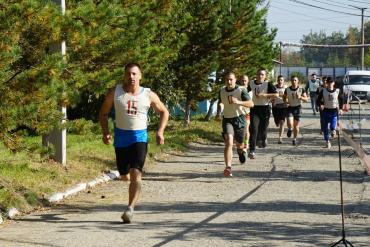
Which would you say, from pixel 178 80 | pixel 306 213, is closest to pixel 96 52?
pixel 306 213

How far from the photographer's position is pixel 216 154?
18.2m

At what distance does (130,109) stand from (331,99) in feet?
36.9

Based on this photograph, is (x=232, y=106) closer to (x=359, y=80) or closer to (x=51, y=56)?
(x=51, y=56)

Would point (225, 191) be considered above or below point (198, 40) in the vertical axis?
below

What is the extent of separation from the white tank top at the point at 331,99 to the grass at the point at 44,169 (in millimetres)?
4028

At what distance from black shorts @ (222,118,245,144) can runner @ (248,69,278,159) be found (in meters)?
2.47

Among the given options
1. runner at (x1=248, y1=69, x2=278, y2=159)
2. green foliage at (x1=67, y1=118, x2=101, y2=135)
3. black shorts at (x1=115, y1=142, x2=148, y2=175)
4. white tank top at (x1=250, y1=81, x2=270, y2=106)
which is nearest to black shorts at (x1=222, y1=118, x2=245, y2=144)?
runner at (x1=248, y1=69, x2=278, y2=159)

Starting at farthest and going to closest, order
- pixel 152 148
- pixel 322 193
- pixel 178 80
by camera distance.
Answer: pixel 178 80, pixel 152 148, pixel 322 193

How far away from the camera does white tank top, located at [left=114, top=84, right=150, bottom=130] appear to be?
9367 millimetres

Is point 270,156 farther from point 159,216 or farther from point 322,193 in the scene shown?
point 159,216

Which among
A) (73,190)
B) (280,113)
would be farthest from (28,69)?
(280,113)

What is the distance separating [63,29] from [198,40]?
13662 mm

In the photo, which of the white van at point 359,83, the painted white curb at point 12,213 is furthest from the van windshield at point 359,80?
the painted white curb at point 12,213

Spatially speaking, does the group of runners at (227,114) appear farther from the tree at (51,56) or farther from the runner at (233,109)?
the tree at (51,56)
